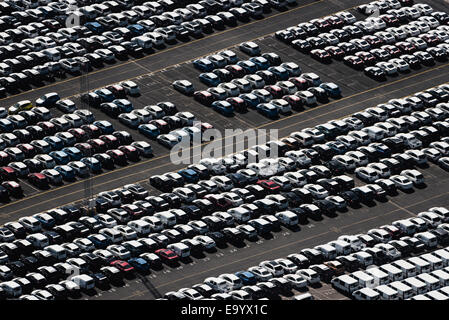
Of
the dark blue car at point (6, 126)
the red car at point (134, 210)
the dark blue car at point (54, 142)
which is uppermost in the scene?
the red car at point (134, 210)

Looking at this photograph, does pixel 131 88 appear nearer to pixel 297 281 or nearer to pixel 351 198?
pixel 351 198

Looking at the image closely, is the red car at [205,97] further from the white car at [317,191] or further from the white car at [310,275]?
the white car at [310,275]

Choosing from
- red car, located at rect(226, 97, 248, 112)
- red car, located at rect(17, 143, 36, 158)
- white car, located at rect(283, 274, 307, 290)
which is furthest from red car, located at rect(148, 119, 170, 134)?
white car, located at rect(283, 274, 307, 290)

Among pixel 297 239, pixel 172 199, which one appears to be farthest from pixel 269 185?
pixel 172 199

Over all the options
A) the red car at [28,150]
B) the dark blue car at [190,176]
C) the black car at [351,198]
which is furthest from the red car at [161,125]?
the black car at [351,198]

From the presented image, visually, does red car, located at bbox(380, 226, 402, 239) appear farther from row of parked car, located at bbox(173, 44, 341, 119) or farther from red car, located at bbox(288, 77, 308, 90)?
red car, located at bbox(288, 77, 308, 90)
